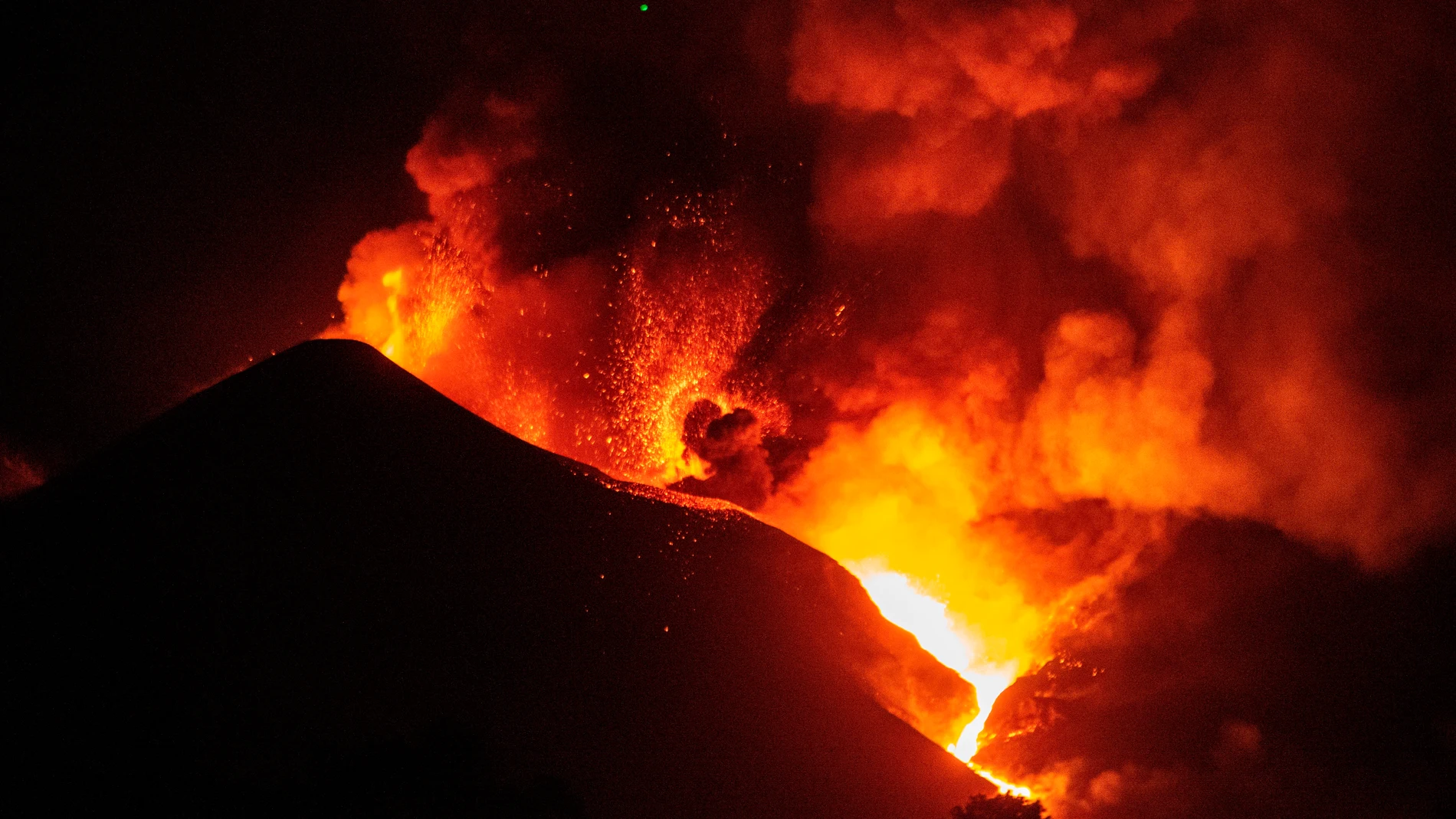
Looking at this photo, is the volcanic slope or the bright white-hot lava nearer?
the volcanic slope

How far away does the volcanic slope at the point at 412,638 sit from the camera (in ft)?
25.7

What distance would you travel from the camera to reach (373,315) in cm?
2105

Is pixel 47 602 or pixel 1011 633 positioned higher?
pixel 1011 633

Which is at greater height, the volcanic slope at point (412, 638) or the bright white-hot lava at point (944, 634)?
the bright white-hot lava at point (944, 634)

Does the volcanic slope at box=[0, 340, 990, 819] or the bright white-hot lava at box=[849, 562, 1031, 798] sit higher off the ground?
the bright white-hot lava at box=[849, 562, 1031, 798]

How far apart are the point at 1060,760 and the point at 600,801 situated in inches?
456

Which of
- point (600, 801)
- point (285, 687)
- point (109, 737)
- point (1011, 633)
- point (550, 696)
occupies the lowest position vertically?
point (109, 737)

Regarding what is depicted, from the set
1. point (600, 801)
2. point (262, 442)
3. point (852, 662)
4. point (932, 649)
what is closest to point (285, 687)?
point (600, 801)

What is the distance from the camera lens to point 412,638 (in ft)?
32.3

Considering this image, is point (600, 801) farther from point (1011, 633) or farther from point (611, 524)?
point (1011, 633)

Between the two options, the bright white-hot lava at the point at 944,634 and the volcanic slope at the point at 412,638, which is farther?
the bright white-hot lava at the point at 944,634

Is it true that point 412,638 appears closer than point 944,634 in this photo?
Yes

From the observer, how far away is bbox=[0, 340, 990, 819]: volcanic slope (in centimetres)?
782

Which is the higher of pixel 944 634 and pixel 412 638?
pixel 944 634
